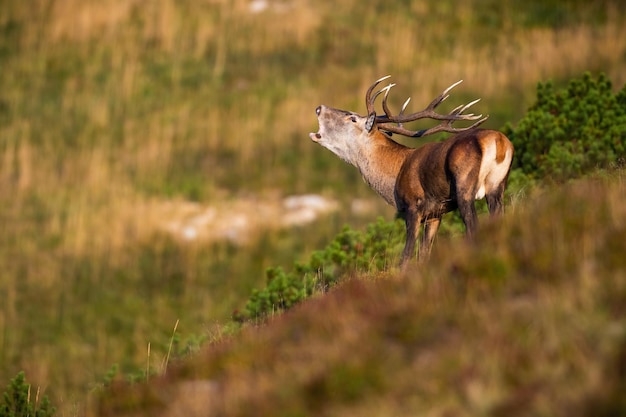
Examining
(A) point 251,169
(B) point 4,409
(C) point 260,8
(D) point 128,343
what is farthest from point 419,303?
(C) point 260,8

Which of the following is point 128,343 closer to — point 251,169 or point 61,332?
point 61,332

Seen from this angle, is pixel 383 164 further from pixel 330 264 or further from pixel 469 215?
pixel 330 264

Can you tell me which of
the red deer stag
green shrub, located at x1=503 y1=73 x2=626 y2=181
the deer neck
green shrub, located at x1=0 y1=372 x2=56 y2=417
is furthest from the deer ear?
green shrub, located at x1=0 y1=372 x2=56 y2=417

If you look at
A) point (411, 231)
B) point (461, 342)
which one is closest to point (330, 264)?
point (411, 231)

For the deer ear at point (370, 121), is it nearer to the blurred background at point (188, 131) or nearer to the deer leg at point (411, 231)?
the deer leg at point (411, 231)

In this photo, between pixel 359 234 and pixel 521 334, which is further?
pixel 359 234

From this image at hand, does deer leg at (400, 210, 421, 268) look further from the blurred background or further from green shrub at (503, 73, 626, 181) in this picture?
the blurred background

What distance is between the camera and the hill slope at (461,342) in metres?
5.72

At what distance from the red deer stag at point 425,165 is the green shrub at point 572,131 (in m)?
2.77

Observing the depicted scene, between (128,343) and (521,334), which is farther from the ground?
(521,334)

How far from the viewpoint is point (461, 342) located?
6246mm

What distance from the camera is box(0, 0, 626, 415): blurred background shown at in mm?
20547

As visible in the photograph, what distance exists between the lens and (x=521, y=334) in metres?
6.09

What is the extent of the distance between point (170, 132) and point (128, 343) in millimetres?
8354
